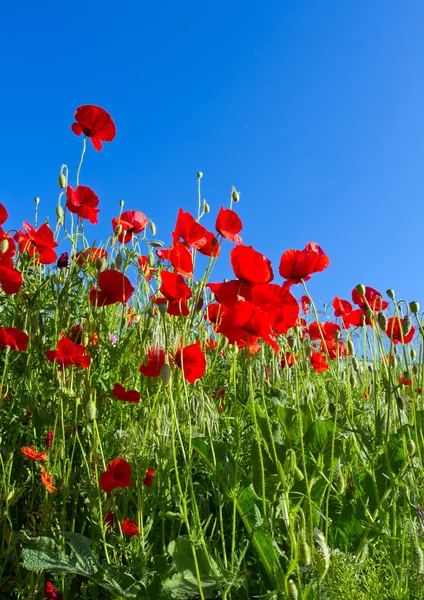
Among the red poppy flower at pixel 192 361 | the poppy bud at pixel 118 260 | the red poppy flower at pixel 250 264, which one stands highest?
the poppy bud at pixel 118 260

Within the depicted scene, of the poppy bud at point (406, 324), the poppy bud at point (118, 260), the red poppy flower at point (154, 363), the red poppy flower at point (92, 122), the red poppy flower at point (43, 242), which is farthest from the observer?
the red poppy flower at point (92, 122)

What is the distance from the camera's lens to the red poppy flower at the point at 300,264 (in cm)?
170

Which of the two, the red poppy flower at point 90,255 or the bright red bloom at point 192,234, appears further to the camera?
the red poppy flower at point 90,255

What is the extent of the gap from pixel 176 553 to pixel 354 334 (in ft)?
6.73

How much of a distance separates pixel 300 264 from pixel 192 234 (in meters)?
0.42

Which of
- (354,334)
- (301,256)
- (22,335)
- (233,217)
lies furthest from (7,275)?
(354,334)

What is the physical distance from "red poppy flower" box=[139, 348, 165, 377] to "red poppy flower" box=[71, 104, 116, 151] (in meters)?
1.14

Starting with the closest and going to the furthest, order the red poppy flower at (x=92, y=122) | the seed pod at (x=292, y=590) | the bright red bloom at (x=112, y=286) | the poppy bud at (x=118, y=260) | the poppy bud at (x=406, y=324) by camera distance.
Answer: the seed pod at (x=292, y=590), the poppy bud at (x=406, y=324), the bright red bloom at (x=112, y=286), the poppy bud at (x=118, y=260), the red poppy flower at (x=92, y=122)

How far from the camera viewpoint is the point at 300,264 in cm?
171

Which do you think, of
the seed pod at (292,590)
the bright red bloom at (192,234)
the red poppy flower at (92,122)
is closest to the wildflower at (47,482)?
the seed pod at (292,590)

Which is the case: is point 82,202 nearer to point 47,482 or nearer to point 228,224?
point 228,224

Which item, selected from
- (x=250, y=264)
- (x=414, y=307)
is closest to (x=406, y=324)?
(x=414, y=307)

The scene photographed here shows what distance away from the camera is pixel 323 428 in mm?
1782

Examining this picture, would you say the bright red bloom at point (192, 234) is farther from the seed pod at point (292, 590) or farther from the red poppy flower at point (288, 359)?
the seed pod at point (292, 590)
